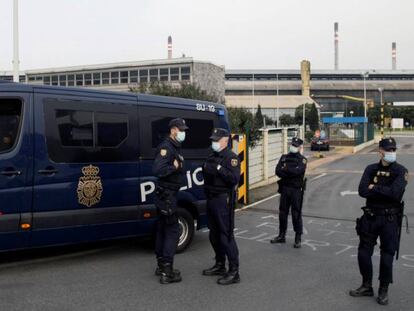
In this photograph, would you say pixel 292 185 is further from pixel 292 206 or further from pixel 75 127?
pixel 75 127

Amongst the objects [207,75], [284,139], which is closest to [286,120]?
[207,75]

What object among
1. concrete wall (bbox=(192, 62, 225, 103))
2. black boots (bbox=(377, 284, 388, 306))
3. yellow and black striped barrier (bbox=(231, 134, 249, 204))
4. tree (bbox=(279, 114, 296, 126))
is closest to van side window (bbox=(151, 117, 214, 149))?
black boots (bbox=(377, 284, 388, 306))

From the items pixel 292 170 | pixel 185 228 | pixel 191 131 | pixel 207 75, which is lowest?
pixel 185 228

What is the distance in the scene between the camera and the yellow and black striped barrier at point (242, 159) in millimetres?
12344

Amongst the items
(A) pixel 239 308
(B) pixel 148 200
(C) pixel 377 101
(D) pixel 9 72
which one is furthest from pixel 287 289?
(C) pixel 377 101

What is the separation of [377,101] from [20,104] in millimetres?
131646

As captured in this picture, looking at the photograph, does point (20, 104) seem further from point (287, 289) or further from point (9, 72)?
point (9, 72)

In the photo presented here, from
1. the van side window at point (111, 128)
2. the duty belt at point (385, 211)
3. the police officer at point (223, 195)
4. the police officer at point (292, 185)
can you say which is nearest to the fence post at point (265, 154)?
the police officer at point (292, 185)

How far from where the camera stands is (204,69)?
→ 6962cm

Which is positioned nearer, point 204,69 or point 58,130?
point 58,130

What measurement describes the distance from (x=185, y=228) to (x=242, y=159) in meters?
5.26

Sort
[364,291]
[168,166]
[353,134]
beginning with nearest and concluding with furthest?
[364,291]
[168,166]
[353,134]

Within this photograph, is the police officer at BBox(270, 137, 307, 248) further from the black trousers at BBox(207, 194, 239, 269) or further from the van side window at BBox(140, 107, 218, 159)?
the black trousers at BBox(207, 194, 239, 269)

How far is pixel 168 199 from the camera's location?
19.2 ft
